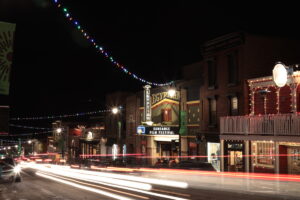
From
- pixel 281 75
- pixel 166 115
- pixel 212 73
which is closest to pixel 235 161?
pixel 212 73

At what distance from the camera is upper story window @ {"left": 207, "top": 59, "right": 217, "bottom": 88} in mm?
31398

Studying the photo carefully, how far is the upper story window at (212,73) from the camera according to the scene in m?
31.4

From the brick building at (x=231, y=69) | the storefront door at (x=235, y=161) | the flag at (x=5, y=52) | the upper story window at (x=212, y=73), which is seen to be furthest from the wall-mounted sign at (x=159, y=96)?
the flag at (x=5, y=52)

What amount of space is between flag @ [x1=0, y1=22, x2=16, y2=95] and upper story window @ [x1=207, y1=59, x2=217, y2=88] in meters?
20.8

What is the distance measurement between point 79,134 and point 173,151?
119 ft

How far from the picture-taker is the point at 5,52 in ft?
41.7

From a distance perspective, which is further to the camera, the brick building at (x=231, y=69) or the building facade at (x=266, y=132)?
the brick building at (x=231, y=69)

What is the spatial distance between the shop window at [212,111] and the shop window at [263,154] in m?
5.08

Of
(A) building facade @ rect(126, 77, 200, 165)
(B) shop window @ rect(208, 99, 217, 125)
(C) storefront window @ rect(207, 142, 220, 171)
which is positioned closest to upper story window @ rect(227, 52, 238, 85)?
(B) shop window @ rect(208, 99, 217, 125)

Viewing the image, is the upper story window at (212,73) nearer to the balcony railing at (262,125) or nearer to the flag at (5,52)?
the balcony railing at (262,125)

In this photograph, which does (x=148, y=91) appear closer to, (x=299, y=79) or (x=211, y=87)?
(x=211, y=87)

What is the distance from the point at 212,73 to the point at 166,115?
894cm

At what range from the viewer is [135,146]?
45.5 metres

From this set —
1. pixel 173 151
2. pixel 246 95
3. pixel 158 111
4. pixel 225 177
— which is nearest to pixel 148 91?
pixel 158 111
